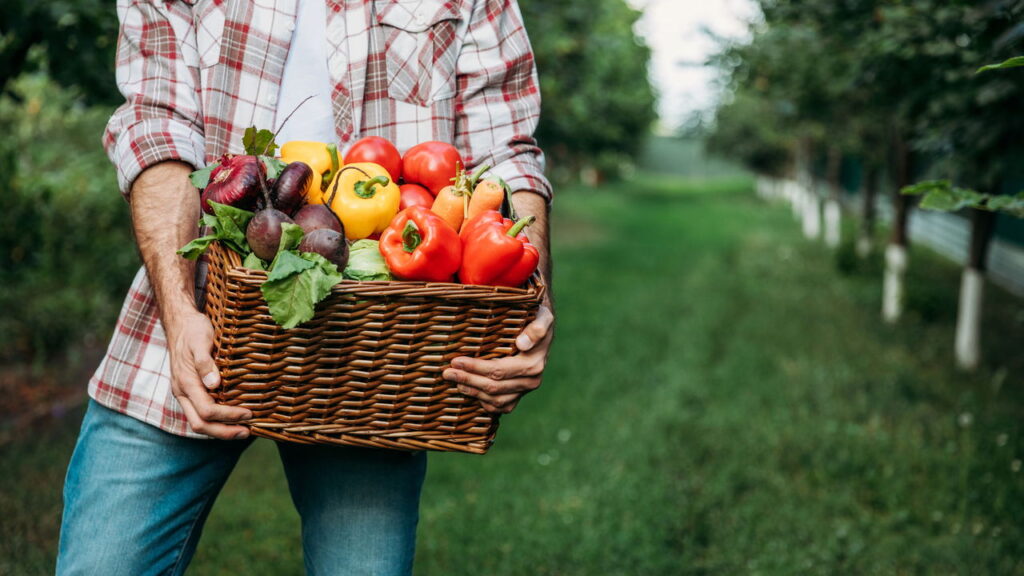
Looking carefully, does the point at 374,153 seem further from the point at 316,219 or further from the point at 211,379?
the point at 211,379

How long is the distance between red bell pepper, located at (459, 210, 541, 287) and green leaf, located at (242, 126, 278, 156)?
0.43 metres

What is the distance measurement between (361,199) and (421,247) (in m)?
0.21

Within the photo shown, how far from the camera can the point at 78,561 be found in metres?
1.88

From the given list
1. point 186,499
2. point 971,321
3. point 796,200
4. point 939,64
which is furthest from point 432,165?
point 796,200

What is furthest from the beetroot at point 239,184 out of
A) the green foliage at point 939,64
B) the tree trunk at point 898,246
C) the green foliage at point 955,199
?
the tree trunk at point 898,246

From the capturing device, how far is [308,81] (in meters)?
2.17

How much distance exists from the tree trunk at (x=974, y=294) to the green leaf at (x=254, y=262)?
7501 millimetres

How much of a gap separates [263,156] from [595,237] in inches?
760

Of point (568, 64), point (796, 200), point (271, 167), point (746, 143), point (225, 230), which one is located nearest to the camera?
point (225, 230)

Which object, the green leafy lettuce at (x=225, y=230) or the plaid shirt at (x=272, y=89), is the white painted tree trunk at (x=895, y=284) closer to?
the plaid shirt at (x=272, y=89)

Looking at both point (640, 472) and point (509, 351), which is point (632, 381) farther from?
point (509, 351)

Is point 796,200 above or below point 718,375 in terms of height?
below

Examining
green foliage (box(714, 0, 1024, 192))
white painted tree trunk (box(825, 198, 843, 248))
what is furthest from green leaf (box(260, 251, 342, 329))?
white painted tree trunk (box(825, 198, 843, 248))

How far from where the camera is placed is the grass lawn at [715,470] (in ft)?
14.1
